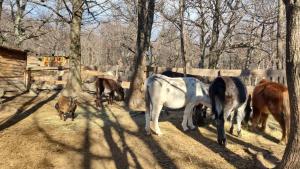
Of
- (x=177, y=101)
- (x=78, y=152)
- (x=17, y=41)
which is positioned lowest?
(x=78, y=152)

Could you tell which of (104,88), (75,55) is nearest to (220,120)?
(104,88)

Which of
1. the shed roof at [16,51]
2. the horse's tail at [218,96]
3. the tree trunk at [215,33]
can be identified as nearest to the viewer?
the horse's tail at [218,96]

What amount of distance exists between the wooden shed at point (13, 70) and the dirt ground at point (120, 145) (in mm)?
9151

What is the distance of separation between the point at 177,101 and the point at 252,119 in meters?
2.05

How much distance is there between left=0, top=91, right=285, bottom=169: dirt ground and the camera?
7.90 m

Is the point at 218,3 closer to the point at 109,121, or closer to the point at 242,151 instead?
A: the point at 109,121

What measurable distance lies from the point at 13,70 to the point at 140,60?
36.5 ft

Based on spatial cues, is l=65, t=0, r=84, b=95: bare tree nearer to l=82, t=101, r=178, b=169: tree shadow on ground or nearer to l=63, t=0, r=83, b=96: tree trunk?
l=63, t=0, r=83, b=96: tree trunk

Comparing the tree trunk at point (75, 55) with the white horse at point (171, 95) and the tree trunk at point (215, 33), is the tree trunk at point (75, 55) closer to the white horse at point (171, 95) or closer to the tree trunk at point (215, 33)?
the white horse at point (171, 95)

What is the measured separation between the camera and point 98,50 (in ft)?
284

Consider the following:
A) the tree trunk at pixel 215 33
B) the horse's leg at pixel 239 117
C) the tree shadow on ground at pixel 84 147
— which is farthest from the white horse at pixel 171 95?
the tree trunk at pixel 215 33

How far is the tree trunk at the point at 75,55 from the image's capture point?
53.1ft

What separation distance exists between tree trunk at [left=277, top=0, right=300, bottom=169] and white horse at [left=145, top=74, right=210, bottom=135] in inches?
146

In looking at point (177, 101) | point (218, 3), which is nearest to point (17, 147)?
point (177, 101)
